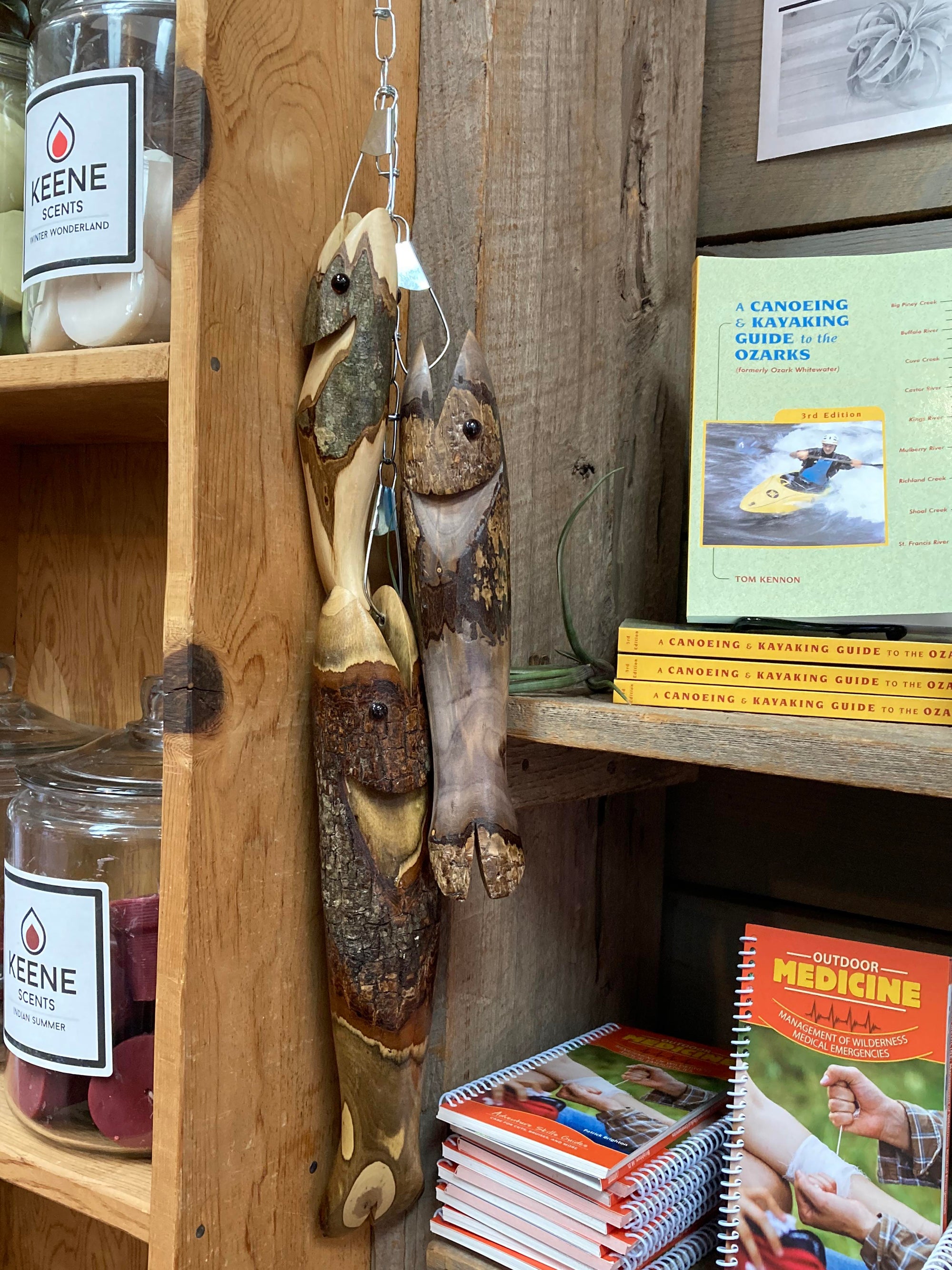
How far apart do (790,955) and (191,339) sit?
0.49 m

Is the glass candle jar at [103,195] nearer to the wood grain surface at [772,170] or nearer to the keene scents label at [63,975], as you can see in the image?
the keene scents label at [63,975]

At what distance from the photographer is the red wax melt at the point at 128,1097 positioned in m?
0.66

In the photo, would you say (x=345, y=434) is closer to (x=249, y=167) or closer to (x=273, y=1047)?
(x=249, y=167)

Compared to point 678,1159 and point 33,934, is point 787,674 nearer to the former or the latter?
point 678,1159

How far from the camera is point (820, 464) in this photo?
0.69 m

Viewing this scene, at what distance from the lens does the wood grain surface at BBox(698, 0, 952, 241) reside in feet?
2.73

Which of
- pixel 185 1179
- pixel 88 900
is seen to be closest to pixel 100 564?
pixel 88 900

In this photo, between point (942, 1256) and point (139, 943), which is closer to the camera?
point (942, 1256)

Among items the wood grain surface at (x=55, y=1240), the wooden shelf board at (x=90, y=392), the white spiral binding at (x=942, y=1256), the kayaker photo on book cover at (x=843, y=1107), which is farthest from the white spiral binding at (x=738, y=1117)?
the wood grain surface at (x=55, y=1240)

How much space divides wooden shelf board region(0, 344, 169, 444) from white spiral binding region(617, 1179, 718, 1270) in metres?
0.57

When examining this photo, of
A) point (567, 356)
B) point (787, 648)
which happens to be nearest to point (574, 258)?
point (567, 356)

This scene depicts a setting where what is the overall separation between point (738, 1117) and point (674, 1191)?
0.21 ft

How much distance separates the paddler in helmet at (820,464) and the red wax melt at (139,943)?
48 cm

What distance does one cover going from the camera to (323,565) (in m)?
0.64
